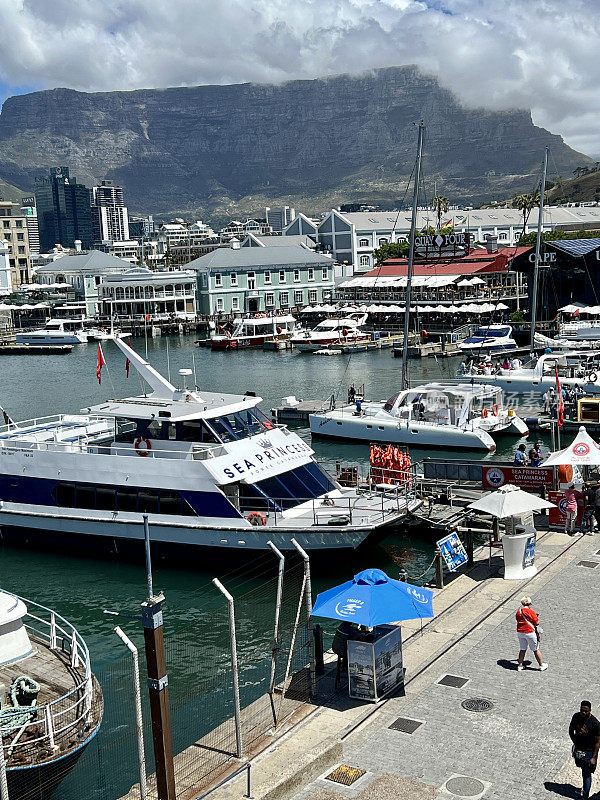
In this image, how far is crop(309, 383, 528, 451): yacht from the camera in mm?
43094

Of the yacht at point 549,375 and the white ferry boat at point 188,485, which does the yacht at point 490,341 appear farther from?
the white ferry boat at point 188,485

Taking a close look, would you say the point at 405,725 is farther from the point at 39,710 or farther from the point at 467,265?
the point at 467,265

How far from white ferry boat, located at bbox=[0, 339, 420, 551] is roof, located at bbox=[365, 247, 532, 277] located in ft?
259

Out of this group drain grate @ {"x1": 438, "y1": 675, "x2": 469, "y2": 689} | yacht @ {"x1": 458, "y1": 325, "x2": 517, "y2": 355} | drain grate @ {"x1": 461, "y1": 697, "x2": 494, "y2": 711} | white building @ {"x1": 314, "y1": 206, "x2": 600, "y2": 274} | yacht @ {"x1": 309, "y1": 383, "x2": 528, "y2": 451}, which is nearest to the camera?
drain grate @ {"x1": 461, "y1": 697, "x2": 494, "y2": 711}

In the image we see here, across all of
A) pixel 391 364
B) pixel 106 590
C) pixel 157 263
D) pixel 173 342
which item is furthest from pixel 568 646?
pixel 157 263

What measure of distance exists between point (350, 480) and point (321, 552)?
608 centimetres

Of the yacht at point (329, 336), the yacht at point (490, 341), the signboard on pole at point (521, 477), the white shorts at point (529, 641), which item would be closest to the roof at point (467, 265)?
the yacht at point (329, 336)

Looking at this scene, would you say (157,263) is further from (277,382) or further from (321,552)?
(321,552)

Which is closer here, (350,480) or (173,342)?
(350,480)

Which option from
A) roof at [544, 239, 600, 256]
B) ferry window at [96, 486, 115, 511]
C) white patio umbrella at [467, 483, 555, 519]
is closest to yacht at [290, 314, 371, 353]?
roof at [544, 239, 600, 256]

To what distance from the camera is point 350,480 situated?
104 ft

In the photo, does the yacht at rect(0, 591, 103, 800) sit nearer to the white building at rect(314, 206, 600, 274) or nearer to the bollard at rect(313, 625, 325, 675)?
the bollard at rect(313, 625, 325, 675)

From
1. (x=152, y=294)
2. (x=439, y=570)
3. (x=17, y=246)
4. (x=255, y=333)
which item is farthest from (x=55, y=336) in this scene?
(x=439, y=570)

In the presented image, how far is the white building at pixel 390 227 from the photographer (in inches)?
5837
